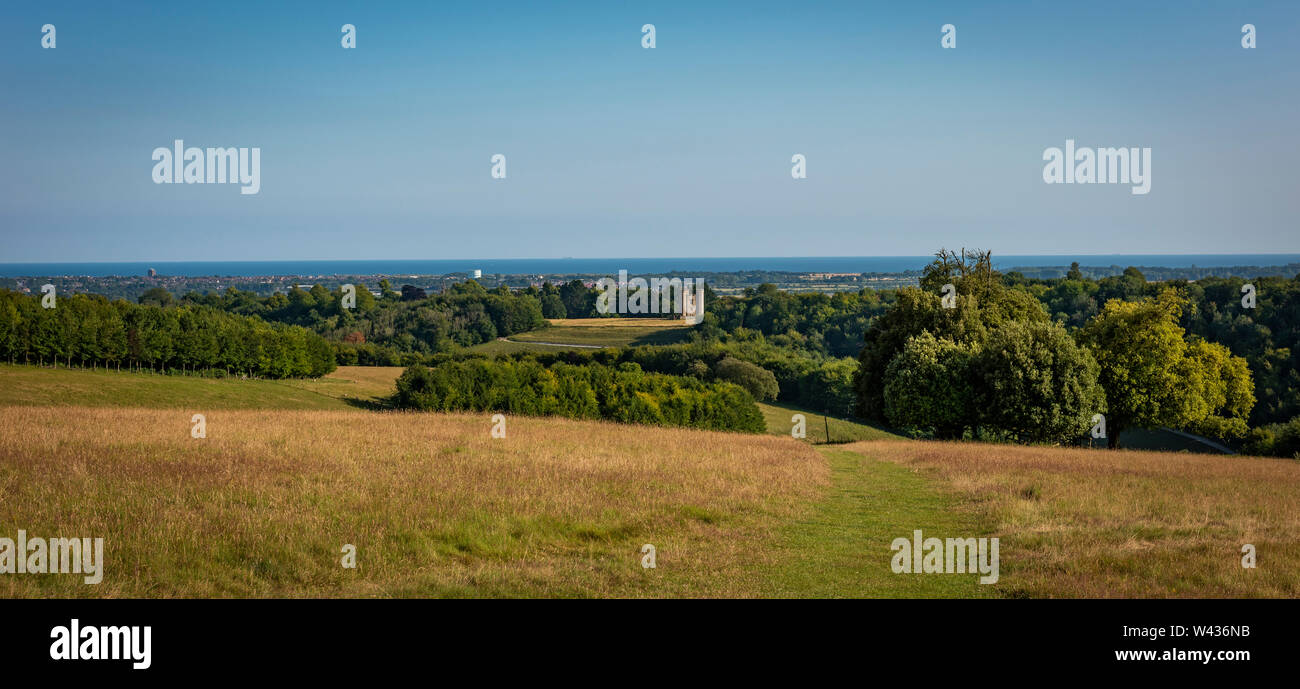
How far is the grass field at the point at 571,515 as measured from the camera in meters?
10.1

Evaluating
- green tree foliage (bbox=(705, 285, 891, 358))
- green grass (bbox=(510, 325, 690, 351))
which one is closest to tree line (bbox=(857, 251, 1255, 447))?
green grass (bbox=(510, 325, 690, 351))

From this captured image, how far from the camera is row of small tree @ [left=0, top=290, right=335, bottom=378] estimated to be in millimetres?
66062

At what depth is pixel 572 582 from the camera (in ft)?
33.5

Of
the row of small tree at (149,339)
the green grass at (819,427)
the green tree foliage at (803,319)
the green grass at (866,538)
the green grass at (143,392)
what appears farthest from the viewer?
the green tree foliage at (803,319)

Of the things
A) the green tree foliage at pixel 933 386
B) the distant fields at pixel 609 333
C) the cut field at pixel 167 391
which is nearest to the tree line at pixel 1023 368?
the green tree foliage at pixel 933 386

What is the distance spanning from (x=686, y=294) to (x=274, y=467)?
149m

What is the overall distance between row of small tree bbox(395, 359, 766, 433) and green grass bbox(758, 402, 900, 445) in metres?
6.91

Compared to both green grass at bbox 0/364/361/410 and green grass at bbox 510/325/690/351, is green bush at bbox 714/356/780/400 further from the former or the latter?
green grass at bbox 0/364/361/410

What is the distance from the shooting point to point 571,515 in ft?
45.0

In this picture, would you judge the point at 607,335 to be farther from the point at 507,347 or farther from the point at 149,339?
the point at 149,339

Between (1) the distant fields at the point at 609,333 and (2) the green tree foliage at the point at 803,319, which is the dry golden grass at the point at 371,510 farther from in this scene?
(2) the green tree foliage at the point at 803,319

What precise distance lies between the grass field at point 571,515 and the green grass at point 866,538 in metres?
0.06
